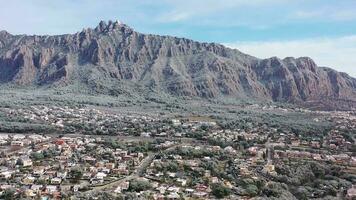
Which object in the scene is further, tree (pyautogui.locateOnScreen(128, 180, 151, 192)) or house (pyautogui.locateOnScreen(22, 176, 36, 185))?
house (pyautogui.locateOnScreen(22, 176, 36, 185))

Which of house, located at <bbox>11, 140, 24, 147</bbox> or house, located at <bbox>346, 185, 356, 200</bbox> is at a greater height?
house, located at <bbox>346, 185, 356, 200</bbox>

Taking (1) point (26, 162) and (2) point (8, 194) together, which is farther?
(1) point (26, 162)

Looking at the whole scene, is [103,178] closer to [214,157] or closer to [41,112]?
[214,157]

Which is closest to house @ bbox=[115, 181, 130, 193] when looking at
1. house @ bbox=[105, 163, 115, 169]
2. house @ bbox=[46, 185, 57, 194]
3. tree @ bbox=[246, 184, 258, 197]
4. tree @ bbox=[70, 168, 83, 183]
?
tree @ bbox=[70, 168, 83, 183]

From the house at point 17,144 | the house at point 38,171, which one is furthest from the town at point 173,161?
the house at point 38,171

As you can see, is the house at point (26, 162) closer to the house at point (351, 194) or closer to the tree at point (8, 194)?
the tree at point (8, 194)

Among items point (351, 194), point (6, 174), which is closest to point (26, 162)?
point (6, 174)

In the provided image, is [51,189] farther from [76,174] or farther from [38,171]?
[38,171]

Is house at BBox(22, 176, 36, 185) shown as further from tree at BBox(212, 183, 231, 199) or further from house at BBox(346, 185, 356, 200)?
house at BBox(346, 185, 356, 200)
